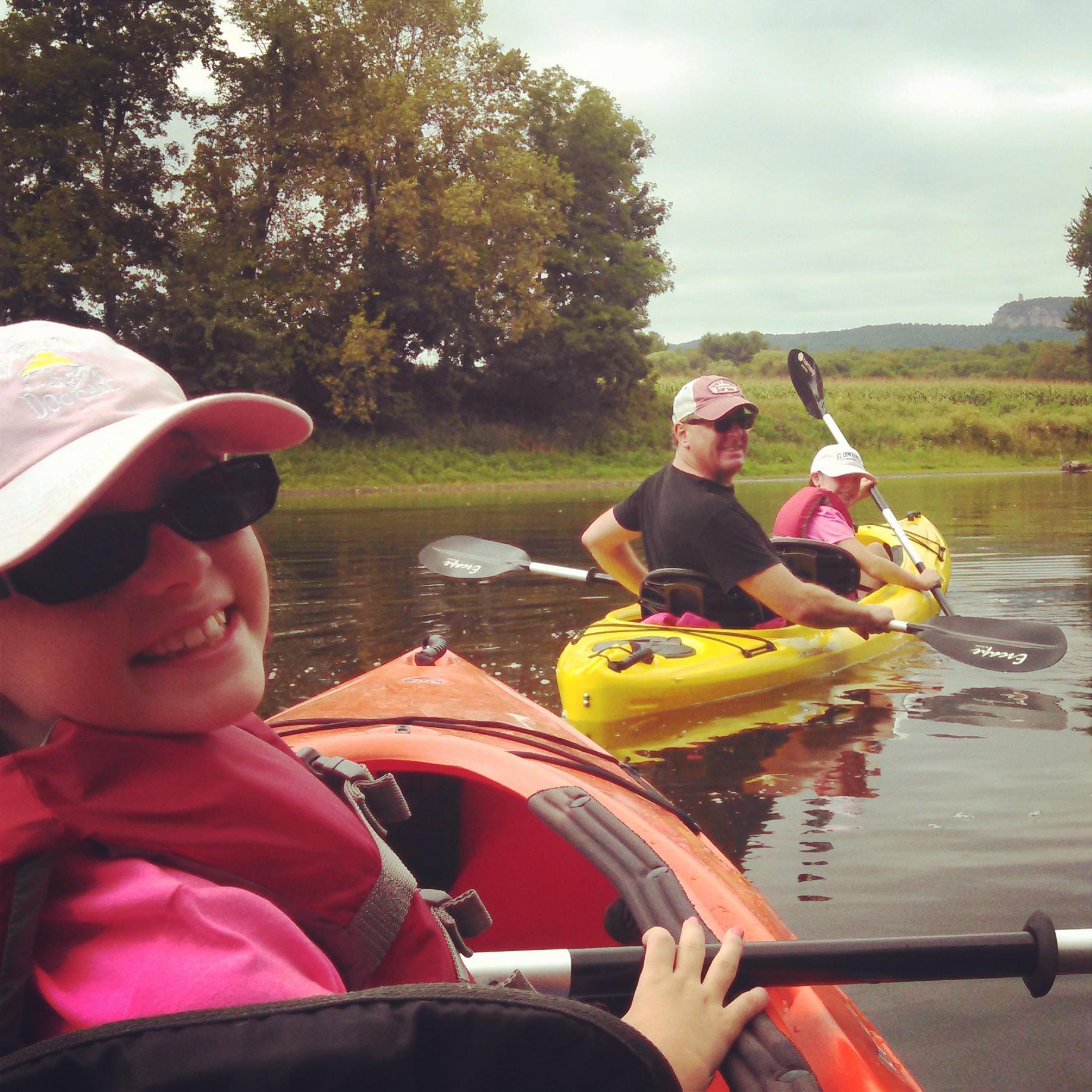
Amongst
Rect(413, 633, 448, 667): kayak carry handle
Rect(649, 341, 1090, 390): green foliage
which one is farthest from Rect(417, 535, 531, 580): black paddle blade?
Rect(649, 341, 1090, 390): green foliage

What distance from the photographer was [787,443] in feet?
97.0

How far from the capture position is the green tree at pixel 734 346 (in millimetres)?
66438

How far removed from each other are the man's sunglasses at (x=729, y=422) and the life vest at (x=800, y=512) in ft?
4.27

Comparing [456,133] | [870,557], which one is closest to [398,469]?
[456,133]

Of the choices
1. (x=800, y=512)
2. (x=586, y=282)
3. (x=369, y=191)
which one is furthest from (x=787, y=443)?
(x=800, y=512)

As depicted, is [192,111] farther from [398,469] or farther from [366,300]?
[398,469]

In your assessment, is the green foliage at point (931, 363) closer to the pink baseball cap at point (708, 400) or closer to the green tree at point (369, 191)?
the green tree at point (369, 191)

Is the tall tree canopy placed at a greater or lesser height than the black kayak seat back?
greater

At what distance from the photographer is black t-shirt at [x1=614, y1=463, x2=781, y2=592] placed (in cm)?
467

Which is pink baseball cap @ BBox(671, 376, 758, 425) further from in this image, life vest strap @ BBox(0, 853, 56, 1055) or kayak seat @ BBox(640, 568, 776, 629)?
life vest strap @ BBox(0, 853, 56, 1055)

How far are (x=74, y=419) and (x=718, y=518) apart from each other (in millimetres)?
3803

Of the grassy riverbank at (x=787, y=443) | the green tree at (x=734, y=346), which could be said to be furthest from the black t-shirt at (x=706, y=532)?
the green tree at (x=734, y=346)

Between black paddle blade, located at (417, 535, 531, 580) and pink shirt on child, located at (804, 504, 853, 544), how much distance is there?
4.84 feet

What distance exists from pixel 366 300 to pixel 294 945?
24012mm
